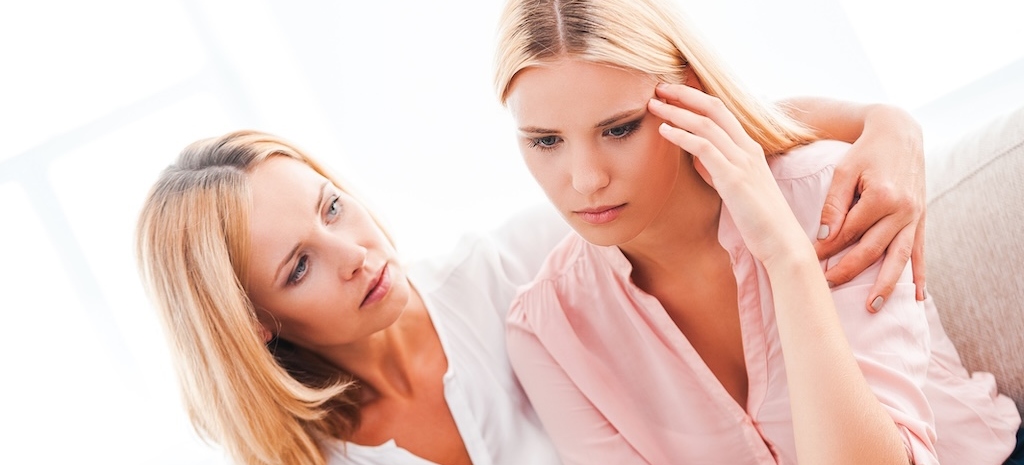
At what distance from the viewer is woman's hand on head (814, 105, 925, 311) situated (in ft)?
4.83

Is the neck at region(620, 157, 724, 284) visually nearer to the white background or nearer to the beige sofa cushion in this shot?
the beige sofa cushion

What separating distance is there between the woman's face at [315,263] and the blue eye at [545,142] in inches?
18.9

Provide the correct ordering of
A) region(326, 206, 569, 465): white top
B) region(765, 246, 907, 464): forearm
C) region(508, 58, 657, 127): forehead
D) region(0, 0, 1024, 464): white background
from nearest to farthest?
region(765, 246, 907, 464): forearm
region(508, 58, 657, 127): forehead
region(326, 206, 569, 465): white top
region(0, 0, 1024, 464): white background

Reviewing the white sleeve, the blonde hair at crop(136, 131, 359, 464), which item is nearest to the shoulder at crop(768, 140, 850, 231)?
the white sleeve

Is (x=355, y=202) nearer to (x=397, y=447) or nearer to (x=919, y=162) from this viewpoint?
(x=397, y=447)

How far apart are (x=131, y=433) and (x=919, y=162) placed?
279cm

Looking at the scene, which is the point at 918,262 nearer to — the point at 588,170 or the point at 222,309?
the point at 588,170

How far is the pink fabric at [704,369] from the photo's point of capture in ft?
4.77

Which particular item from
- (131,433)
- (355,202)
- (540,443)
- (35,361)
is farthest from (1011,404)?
(35,361)

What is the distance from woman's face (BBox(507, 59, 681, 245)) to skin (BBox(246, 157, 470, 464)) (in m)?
0.48

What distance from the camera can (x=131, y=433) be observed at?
3.13m

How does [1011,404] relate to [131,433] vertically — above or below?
below

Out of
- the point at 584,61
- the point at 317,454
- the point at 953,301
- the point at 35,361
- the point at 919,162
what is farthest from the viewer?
the point at 35,361

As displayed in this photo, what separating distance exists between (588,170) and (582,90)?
0.43 ft
